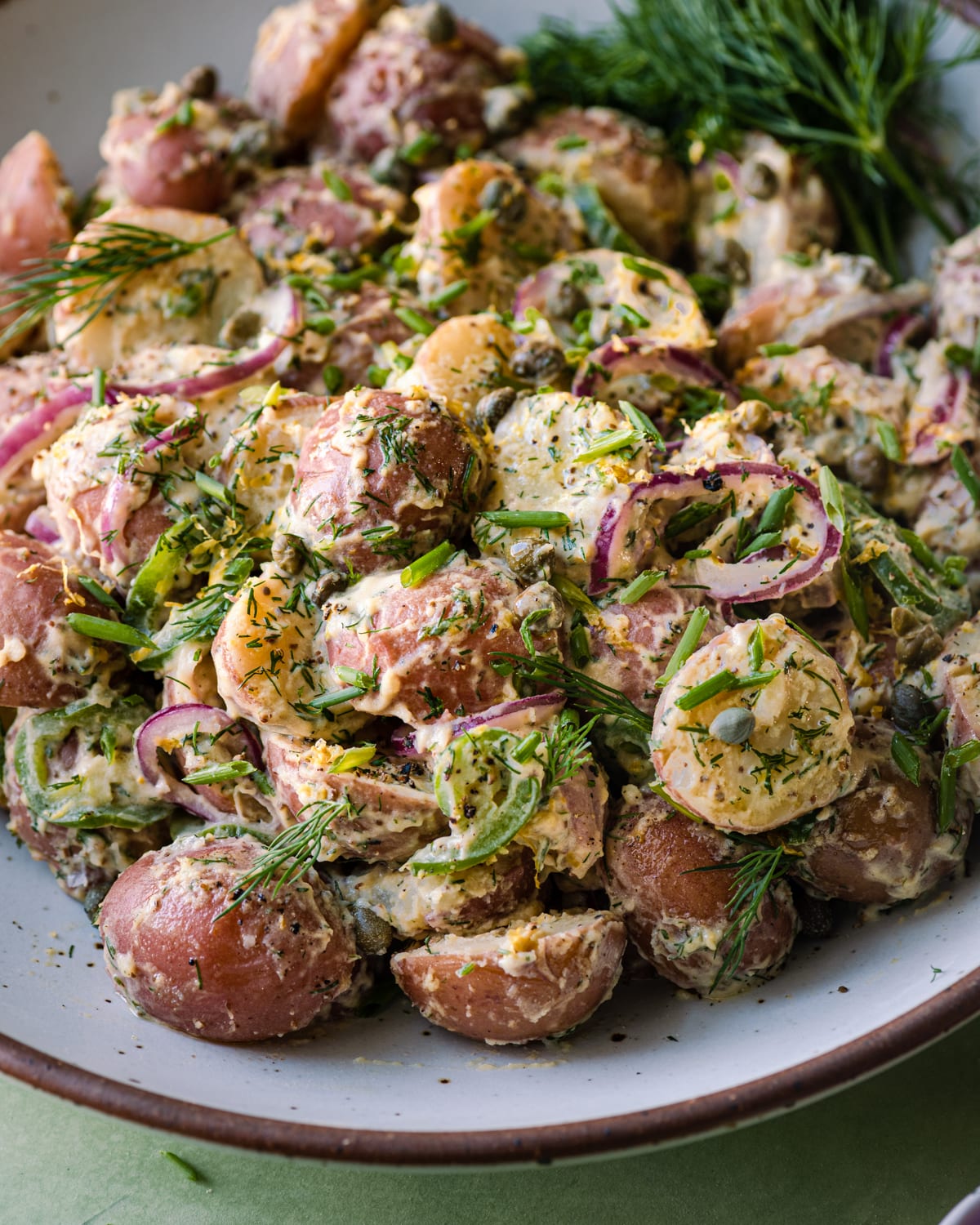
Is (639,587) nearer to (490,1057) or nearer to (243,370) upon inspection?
(490,1057)

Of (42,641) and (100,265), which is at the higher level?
(100,265)

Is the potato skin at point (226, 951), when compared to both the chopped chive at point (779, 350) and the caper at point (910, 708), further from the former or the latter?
the chopped chive at point (779, 350)

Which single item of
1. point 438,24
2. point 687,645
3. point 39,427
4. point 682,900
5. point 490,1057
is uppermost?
point 438,24

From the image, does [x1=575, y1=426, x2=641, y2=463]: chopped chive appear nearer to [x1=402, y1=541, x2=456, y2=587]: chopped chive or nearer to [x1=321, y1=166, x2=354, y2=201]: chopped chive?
[x1=402, y1=541, x2=456, y2=587]: chopped chive

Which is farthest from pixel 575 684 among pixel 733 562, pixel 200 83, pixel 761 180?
pixel 200 83

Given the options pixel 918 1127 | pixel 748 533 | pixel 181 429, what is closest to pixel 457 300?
pixel 181 429

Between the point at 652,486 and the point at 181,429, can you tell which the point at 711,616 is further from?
the point at 181,429
